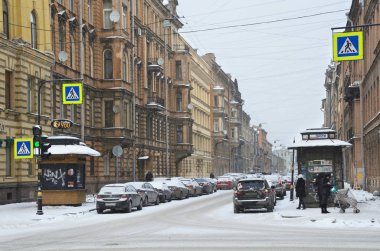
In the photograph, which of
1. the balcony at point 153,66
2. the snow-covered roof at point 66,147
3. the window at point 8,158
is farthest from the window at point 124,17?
the snow-covered roof at point 66,147

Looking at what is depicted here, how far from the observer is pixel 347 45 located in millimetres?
21531

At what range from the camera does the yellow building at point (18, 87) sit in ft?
112

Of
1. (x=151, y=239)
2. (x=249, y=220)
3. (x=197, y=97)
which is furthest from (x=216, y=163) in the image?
(x=151, y=239)

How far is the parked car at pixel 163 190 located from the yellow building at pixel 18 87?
294 inches

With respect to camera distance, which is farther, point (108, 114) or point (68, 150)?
point (108, 114)

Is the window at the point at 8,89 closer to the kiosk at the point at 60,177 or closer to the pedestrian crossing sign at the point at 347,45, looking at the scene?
the kiosk at the point at 60,177

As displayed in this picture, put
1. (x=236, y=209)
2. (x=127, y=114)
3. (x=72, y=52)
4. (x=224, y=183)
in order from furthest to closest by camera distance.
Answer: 1. (x=224, y=183)
2. (x=127, y=114)
3. (x=72, y=52)
4. (x=236, y=209)

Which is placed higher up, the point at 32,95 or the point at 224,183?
the point at 32,95

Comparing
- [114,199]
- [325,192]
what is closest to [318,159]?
[325,192]

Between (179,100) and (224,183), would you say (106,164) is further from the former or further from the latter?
(179,100)

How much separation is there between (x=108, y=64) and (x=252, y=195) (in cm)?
2706

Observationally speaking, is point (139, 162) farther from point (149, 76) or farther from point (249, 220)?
point (249, 220)

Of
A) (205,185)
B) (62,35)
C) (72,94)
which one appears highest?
(62,35)

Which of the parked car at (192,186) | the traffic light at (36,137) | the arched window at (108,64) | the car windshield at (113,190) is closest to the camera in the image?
the traffic light at (36,137)
